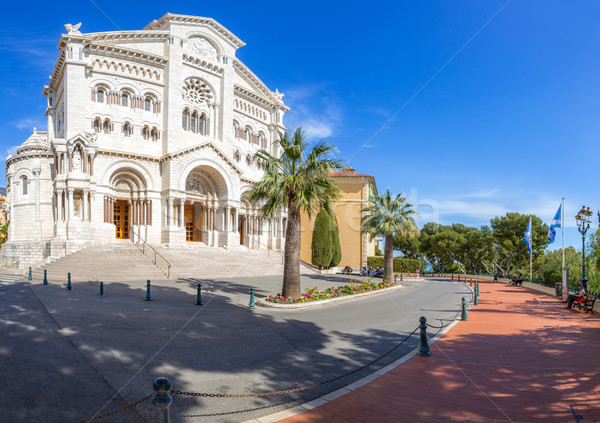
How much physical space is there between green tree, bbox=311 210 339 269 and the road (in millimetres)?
21126

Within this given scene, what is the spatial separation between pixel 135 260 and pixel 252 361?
18558 mm

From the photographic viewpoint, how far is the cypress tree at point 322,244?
35.7 m

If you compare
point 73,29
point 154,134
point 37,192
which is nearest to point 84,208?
point 37,192

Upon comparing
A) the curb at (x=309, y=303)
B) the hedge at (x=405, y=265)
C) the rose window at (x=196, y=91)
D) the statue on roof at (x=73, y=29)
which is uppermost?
the statue on roof at (x=73, y=29)

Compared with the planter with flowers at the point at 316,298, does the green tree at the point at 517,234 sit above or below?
above

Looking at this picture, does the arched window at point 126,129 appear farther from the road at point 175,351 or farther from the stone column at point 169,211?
the road at point 175,351

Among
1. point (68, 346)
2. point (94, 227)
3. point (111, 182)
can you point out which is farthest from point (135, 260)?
point (68, 346)

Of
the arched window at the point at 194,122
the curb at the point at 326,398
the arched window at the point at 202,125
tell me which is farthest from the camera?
the arched window at the point at 202,125

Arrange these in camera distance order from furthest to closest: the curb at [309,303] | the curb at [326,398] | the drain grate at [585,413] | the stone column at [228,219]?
1. the stone column at [228,219]
2. the curb at [309,303]
3. the curb at [326,398]
4. the drain grate at [585,413]

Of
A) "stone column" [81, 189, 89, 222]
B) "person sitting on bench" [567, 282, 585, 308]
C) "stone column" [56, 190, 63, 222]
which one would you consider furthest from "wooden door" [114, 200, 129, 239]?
"person sitting on bench" [567, 282, 585, 308]

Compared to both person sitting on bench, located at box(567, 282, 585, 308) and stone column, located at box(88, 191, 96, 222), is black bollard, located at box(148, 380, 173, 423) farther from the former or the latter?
stone column, located at box(88, 191, 96, 222)

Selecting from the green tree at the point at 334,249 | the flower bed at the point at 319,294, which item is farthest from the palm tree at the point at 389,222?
the green tree at the point at 334,249

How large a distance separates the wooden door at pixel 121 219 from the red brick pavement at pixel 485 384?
2821 centimetres

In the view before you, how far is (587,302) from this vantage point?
15.0 metres
